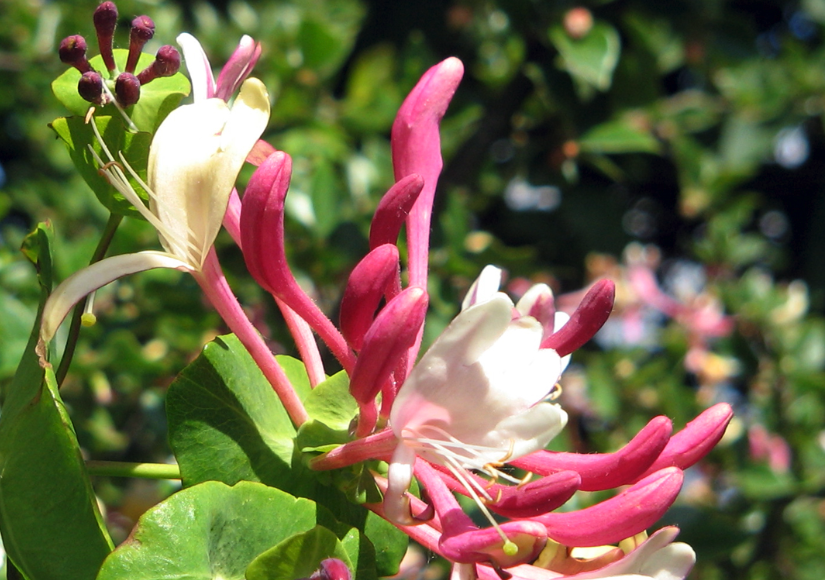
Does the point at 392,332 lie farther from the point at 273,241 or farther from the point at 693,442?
the point at 693,442

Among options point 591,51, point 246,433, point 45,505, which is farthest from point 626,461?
point 591,51

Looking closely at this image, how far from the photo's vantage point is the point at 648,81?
1782 millimetres

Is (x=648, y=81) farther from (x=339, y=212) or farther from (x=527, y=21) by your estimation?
(x=339, y=212)

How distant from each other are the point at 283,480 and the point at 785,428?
1637 mm

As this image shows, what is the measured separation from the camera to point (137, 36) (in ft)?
2.00

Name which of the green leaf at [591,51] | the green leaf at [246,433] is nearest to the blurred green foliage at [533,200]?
the green leaf at [591,51]

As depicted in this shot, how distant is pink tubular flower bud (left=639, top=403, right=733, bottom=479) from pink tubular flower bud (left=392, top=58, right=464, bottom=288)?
0.71 feet

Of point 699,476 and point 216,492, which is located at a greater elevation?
point 216,492

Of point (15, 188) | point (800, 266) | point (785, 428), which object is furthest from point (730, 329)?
point (15, 188)

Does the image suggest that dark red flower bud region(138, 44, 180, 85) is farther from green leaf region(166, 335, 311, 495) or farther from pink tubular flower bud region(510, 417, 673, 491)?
pink tubular flower bud region(510, 417, 673, 491)

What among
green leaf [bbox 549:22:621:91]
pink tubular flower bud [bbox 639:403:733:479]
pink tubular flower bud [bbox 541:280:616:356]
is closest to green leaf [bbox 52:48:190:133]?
pink tubular flower bud [bbox 541:280:616:356]

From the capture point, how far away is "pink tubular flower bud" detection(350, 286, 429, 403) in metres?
0.51

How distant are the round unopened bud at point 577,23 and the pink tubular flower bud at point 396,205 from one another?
3.69 ft

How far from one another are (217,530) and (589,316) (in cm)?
30
